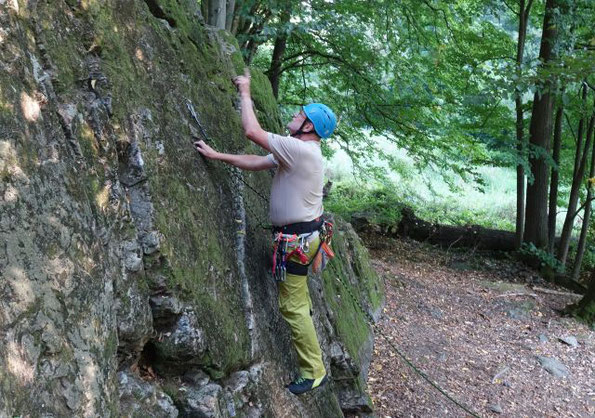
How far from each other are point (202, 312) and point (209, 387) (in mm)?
470

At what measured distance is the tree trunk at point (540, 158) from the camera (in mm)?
12219

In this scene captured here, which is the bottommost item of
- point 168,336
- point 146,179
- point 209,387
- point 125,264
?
point 209,387

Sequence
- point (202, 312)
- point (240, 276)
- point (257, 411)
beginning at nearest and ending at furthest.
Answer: point (202, 312), point (257, 411), point (240, 276)

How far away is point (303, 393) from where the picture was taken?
14.3 ft

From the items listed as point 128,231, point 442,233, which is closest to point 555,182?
point 442,233

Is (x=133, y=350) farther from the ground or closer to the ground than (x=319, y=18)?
closer to the ground

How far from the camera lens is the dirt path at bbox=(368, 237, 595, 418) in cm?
660

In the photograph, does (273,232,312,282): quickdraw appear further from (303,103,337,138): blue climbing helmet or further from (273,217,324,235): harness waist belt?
(303,103,337,138): blue climbing helmet

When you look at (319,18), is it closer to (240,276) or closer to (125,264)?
(240,276)

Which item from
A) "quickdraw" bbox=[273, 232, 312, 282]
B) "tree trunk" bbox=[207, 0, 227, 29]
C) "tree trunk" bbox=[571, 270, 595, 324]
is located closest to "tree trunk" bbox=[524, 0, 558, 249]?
"tree trunk" bbox=[571, 270, 595, 324]

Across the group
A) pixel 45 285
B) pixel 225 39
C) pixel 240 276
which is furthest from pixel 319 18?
pixel 45 285

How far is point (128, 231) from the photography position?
2986 mm

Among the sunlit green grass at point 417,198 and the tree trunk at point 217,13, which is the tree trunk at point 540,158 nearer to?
the sunlit green grass at point 417,198

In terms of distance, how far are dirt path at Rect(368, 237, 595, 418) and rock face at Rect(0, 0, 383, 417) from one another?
1960 mm
